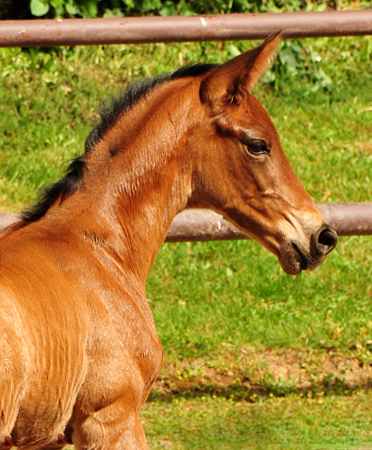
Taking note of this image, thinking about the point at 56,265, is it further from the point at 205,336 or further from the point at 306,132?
the point at 306,132

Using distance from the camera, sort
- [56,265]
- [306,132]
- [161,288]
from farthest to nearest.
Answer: [306,132]
[161,288]
[56,265]

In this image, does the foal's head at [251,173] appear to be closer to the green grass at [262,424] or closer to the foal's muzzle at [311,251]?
the foal's muzzle at [311,251]

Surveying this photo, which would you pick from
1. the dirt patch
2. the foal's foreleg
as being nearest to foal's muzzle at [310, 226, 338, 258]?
the foal's foreleg

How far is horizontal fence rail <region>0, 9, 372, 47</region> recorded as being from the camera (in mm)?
4449

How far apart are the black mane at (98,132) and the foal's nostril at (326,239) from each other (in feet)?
2.89

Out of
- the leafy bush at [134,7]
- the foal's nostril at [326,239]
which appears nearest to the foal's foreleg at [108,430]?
the foal's nostril at [326,239]

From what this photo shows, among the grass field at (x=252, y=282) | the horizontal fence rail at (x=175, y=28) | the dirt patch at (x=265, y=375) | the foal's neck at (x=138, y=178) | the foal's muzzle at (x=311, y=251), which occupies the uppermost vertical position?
the horizontal fence rail at (x=175, y=28)

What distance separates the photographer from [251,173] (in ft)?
10.8

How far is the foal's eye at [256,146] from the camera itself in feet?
10.6

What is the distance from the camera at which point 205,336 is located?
5.41 metres

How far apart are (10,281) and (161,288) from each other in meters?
3.31

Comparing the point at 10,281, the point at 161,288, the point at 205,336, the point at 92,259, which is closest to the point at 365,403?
the point at 205,336

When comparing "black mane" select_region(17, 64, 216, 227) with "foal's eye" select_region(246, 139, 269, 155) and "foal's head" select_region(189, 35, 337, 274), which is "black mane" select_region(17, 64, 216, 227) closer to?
"foal's head" select_region(189, 35, 337, 274)

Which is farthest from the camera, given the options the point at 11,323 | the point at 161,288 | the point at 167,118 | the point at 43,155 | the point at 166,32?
the point at 43,155
